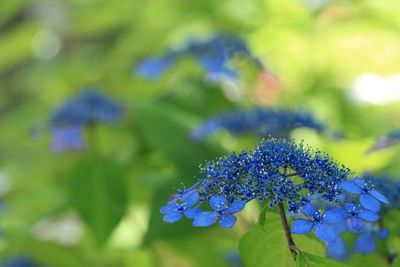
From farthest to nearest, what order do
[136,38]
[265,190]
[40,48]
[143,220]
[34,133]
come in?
[40,48] → [136,38] → [143,220] → [34,133] → [265,190]

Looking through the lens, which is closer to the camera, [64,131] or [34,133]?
[64,131]

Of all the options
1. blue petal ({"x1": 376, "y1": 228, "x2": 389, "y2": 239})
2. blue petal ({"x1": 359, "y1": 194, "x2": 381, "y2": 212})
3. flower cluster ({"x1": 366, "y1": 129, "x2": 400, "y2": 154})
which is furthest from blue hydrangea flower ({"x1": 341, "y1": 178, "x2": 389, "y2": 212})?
flower cluster ({"x1": 366, "y1": 129, "x2": 400, "y2": 154})

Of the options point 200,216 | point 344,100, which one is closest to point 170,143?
point 344,100

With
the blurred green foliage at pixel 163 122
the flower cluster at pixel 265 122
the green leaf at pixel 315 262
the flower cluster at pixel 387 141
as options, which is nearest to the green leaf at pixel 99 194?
the blurred green foliage at pixel 163 122

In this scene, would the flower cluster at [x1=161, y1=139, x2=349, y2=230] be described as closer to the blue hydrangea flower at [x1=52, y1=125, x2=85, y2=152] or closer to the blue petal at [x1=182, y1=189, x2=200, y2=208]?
the blue petal at [x1=182, y1=189, x2=200, y2=208]

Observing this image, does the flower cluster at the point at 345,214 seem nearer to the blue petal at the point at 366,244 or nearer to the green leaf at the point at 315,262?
the green leaf at the point at 315,262

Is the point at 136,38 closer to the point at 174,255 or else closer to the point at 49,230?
the point at 49,230

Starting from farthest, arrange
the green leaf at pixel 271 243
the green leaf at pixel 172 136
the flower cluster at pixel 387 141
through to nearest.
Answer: the green leaf at pixel 172 136 < the flower cluster at pixel 387 141 < the green leaf at pixel 271 243
